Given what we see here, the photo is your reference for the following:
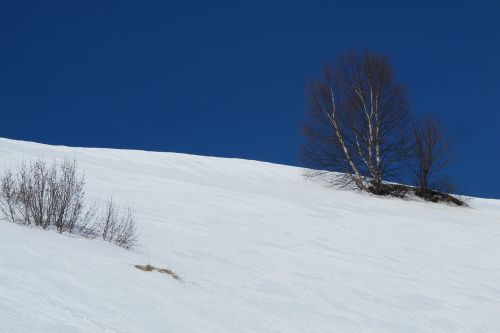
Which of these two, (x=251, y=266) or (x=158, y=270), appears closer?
(x=158, y=270)

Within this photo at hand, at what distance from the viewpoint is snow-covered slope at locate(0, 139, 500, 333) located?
15.1 ft

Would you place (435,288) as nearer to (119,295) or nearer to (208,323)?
(208,323)

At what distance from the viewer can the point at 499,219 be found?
15.1 metres

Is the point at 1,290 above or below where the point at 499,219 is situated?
below

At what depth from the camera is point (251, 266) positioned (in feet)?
24.4

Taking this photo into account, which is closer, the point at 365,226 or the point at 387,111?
the point at 365,226

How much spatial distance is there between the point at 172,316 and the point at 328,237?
607 centimetres

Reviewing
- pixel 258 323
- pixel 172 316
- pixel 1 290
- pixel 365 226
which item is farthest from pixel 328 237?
pixel 1 290

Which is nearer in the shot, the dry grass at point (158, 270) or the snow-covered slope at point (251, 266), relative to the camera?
the snow-covered slope at point (251, 266)

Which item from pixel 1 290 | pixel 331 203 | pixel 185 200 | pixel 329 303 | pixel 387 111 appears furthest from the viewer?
pixel 387 111

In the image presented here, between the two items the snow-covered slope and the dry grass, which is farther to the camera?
the dry grass

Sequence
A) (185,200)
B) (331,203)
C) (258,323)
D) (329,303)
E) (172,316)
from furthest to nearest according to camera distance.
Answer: (331,203), (185,200), (329,303), (258,323), (172,316)

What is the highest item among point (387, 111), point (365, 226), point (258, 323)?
point (387, 111)

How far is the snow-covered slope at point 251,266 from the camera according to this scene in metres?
4.59
